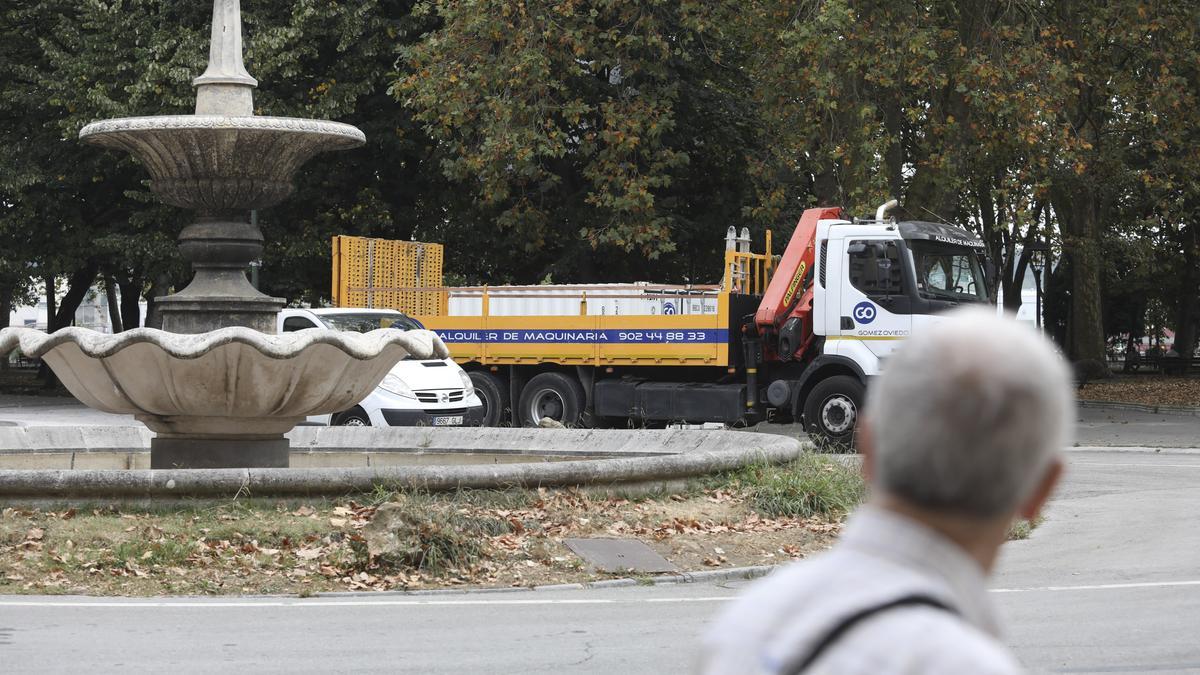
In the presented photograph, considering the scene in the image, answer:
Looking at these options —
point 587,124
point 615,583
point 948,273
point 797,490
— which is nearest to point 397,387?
point 948,273

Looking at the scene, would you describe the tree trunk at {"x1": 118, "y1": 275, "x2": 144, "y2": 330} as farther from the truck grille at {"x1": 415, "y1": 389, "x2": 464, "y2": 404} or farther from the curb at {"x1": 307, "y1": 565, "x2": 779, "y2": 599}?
the curb at {"x1": 307, "y1": 565, "x2": 779, "y2": 599}

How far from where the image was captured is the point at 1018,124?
2666 centimetres

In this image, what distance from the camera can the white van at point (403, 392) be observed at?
2039 centimetres

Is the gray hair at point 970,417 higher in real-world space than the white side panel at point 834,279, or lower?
lower

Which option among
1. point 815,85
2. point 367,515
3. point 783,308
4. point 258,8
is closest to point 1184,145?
point 815,85

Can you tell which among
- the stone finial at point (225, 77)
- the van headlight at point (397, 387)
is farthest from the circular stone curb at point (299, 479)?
the van headlight at point (397, 387)

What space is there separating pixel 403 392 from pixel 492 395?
4.39 meters

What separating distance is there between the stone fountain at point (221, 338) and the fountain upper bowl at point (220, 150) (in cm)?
1

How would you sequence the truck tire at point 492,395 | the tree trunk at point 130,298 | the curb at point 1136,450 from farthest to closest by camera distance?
the tree trunk at point 130,298 < the truck tire at point 492,395 < the curb at point 1136,450

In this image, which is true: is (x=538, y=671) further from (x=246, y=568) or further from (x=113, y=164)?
(x=113, y=164)

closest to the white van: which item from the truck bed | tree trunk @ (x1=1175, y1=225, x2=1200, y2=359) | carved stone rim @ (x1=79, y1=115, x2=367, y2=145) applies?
the truck bed

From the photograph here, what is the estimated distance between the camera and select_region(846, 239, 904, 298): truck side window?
842 inches

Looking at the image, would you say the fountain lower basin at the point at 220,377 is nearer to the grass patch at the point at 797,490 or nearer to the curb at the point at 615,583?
the curb at the point at 615,583

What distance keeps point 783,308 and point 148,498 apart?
13022mm
